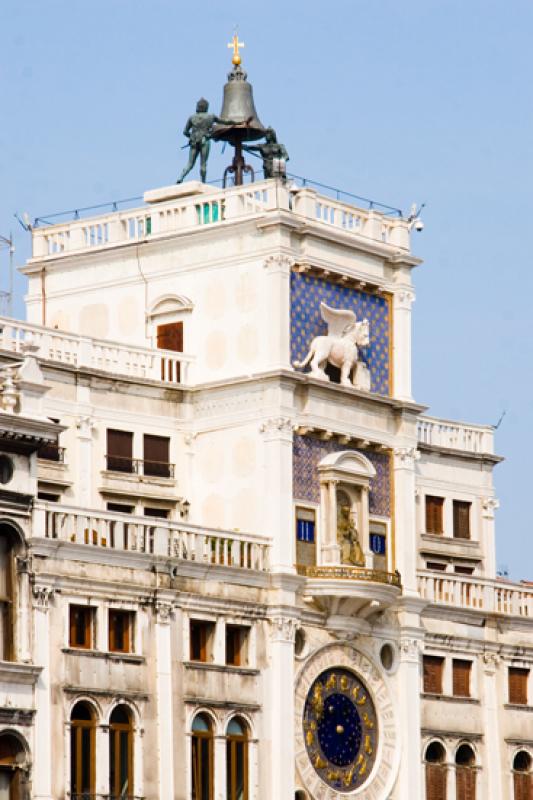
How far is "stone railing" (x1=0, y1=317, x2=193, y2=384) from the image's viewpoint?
78.4 metres

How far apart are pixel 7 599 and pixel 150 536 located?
590 centimetres

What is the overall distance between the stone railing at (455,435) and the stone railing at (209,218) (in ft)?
22.3

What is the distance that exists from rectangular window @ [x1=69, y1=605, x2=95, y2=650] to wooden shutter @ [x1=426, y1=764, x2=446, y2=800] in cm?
1541

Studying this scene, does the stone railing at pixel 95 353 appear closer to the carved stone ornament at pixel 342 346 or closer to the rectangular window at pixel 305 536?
the carved stone ornament at pixel 342 346

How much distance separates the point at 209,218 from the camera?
83562 millimetres

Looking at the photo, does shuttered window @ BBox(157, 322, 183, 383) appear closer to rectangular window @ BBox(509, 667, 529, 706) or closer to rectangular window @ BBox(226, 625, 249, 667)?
rectangular window @ BBox(226, 625, 249, 667)

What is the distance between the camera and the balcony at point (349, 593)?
80.7 m

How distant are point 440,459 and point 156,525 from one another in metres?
16.9

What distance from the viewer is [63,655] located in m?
72.8

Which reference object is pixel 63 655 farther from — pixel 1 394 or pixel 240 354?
pixel 240 354

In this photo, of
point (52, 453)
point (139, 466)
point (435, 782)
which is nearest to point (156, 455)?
point (139, 466)

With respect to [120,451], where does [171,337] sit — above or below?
above

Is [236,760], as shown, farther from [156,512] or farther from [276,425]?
[276,425]

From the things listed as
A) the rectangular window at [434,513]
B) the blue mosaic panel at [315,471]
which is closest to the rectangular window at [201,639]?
the blue mosaic panel at [315,471]
